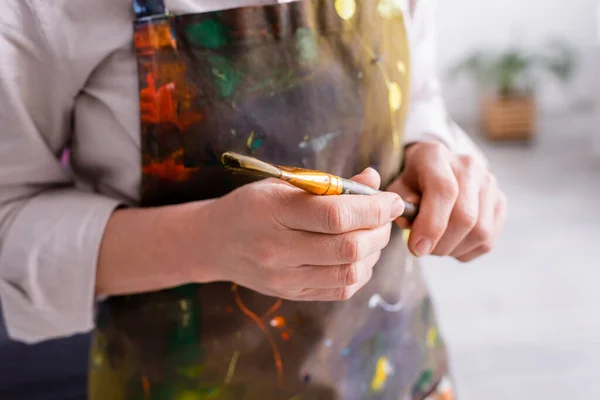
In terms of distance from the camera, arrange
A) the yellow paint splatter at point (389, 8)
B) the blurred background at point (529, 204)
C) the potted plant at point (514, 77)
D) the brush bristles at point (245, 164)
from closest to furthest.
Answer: the brush bristles at point (245, 164) → the yellow paint splatter at point (389, 8) → the blurred background at point (529, 204) → the potted plant at point (514, 77)

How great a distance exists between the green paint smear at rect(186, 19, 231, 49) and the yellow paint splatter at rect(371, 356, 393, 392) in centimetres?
37

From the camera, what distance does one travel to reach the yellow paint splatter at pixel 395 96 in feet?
1.86

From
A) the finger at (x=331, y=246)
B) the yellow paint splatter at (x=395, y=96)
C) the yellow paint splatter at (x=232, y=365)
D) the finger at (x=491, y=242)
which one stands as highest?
the yellow paint splatter at (x=395, y=96)

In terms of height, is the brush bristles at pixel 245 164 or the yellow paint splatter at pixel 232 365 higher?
the brush bristles at pixel 245 164

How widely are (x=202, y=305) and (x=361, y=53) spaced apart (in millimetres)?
280

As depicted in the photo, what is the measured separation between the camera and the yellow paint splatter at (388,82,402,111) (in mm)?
566

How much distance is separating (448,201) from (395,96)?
117 mm

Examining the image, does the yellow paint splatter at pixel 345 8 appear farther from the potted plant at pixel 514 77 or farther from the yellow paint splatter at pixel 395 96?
the potted plant at pixel 514 77

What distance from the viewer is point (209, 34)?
0.49m

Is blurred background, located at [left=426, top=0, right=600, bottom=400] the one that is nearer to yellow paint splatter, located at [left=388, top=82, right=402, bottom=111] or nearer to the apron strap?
yellow paint splatter, located at [left=388, top=82, right=402, bottom=111]

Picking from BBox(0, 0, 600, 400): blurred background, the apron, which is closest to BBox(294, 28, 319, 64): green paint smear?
the apron

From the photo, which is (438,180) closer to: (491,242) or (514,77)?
(491,242)

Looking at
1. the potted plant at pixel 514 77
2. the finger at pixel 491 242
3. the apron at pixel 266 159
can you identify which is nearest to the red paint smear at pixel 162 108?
the apron at pixel 266 159

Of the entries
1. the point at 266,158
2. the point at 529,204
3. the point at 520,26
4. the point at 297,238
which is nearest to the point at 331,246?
the point at 297,238
